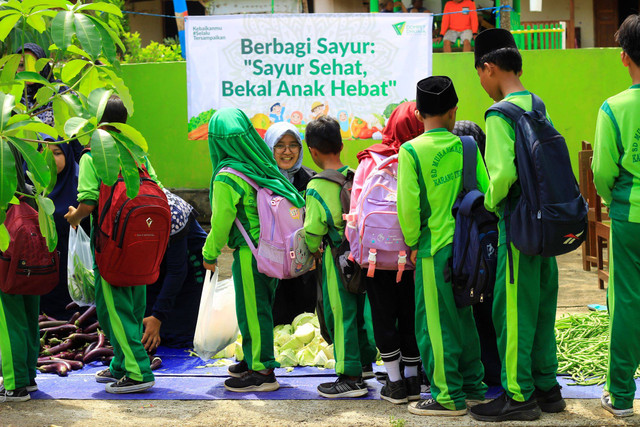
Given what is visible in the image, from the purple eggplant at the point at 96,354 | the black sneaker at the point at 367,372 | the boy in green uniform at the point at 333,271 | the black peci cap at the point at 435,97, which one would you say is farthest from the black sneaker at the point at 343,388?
the purple eggplant at the point at 96,354

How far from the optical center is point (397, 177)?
13.4 feet

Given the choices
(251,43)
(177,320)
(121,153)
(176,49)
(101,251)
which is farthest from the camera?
(176,49)

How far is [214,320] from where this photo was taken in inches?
191

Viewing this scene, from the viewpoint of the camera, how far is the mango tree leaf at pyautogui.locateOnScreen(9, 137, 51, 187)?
312 cm

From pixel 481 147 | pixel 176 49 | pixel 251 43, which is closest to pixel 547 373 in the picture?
pixel 481 147

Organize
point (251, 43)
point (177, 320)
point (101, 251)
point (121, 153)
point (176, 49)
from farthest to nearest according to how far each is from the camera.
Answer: point (176, 49)
point (251, 43)
point (177, 320)
point (101, 251)
point (121, 153)

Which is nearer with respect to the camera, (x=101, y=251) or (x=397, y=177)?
(x=397, y=177)

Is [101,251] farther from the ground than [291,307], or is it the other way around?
[101,251]

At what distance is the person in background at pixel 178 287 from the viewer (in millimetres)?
5234

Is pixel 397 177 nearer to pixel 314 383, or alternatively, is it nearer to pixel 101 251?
pixel 314 383

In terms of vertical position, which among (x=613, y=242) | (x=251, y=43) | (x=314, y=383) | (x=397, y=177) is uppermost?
(x=251, y=43)

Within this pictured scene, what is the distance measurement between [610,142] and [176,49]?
398 inches

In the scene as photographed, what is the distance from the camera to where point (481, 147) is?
4.74 meters

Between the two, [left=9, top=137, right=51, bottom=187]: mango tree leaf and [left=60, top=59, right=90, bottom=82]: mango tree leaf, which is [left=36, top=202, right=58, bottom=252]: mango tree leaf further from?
[left=60, top=59, right=90, bottom=82]: mango tree leaf
